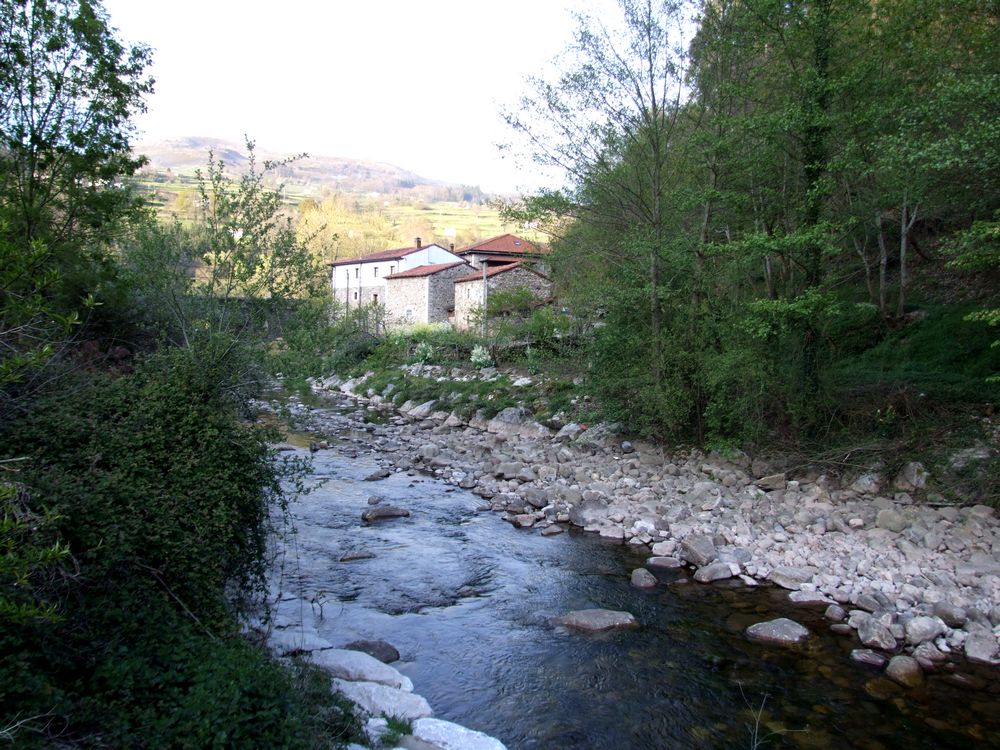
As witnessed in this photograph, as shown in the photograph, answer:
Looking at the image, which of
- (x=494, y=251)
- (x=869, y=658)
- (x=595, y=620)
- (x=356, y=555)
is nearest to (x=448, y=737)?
(x=595, y=620)

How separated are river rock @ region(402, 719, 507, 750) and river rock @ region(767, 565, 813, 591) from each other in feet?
16.7

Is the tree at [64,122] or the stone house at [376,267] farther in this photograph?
the stone house at [376,267]

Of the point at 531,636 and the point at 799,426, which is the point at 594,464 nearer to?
the point at 799,426

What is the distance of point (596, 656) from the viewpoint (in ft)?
23.0

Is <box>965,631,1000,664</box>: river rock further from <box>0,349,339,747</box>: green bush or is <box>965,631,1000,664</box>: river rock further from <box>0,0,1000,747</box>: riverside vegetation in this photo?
<box>0,349,339,747</box>: green bush

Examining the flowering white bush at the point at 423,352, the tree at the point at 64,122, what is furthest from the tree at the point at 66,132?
the flowering white bush at the point at 423,352

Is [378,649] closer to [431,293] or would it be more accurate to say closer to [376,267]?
[431,293]

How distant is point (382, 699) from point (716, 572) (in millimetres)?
5329

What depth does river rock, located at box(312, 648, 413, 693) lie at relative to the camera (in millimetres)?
5969

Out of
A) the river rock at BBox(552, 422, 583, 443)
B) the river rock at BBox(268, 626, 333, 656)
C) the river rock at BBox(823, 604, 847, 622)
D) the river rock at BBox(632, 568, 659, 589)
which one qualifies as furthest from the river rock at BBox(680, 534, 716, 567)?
the river rock at BBox(552, 422, 583, 443)

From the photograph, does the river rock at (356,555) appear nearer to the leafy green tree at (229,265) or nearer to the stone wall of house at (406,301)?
the leafy green tree at (229,265)

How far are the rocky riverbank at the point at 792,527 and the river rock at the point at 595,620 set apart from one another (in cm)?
123

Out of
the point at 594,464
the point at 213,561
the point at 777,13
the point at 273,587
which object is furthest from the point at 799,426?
the point at 213,561

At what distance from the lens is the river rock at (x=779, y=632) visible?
24.0 feet
